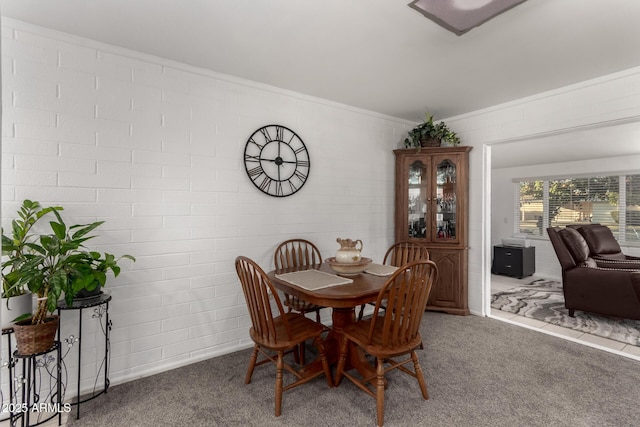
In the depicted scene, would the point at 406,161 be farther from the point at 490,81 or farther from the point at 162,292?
the point at 162,292

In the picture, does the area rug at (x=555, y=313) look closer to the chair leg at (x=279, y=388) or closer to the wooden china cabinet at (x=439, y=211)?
the wooden china cabinet at (x=439, y=211)

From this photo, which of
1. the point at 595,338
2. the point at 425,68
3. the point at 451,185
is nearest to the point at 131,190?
the point at 425,68

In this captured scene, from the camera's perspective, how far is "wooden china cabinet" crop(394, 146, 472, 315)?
4.02 meters

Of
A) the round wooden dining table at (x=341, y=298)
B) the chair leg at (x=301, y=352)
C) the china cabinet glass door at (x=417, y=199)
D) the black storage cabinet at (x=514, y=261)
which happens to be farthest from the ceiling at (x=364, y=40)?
the black storage cabinet at (x=514, y=261)

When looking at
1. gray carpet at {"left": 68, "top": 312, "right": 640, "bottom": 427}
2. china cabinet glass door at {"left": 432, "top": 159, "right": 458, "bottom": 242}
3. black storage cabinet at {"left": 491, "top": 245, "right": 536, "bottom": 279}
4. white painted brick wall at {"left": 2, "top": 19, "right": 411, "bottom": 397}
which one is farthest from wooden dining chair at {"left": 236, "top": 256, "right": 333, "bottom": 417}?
black storage cabinet at {"left": 491, "top": 245, "right": 536, "bottom": 279}

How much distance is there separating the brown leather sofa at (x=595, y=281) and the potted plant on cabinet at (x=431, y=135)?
1.61m

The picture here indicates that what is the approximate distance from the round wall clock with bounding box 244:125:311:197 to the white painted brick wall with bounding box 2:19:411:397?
8 cm

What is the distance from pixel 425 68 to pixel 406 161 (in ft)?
4.58

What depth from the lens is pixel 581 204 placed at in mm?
6121

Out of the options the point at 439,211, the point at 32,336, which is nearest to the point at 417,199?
the point at 439,211

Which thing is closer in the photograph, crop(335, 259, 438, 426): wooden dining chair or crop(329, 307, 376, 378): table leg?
crop(335, 259, 438, 426): wooden dining chair

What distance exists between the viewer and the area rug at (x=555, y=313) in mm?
3528

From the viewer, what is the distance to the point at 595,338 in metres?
3.39

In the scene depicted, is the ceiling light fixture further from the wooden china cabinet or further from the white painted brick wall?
the wooden china cabinet
